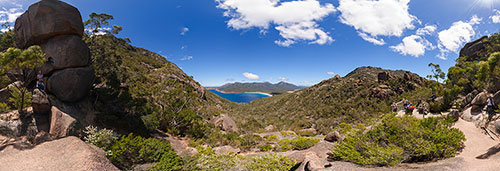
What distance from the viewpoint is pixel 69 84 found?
34.2ft

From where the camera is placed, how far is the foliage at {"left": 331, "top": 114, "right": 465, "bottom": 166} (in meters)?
6.41

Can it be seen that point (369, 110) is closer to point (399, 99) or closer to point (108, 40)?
point (399, 99)

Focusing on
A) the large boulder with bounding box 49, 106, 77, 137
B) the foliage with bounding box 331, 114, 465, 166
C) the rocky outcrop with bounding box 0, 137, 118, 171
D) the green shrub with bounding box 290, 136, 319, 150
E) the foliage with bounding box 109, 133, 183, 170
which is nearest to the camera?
the rocky outcrop with bounding box 0, 137, 118, 171

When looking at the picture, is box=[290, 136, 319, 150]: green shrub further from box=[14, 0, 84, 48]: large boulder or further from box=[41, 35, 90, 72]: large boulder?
box=[14, 0, 84, 48]: large boulder

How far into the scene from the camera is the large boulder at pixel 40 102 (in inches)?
346

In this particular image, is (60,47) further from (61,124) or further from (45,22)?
(61,124)

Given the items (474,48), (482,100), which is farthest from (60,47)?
(474,48)

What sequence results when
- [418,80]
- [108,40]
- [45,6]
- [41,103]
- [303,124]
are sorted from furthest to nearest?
[418,80] < [303,124] < [108,40] < [45,6] < [41,103]

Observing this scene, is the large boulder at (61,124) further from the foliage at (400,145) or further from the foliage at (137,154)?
the foliage at (400,145)

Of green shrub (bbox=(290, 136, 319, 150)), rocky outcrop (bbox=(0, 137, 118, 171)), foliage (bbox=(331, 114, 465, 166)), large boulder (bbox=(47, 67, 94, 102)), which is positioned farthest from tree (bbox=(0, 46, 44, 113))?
foliage (bbox=(331, 114, 465, 166))

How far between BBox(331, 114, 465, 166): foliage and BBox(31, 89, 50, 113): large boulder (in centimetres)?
1604

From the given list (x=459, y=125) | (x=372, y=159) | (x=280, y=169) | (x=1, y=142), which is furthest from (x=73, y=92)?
(x=459, y=125)

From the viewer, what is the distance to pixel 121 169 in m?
7.14

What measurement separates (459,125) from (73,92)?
2684 cm
